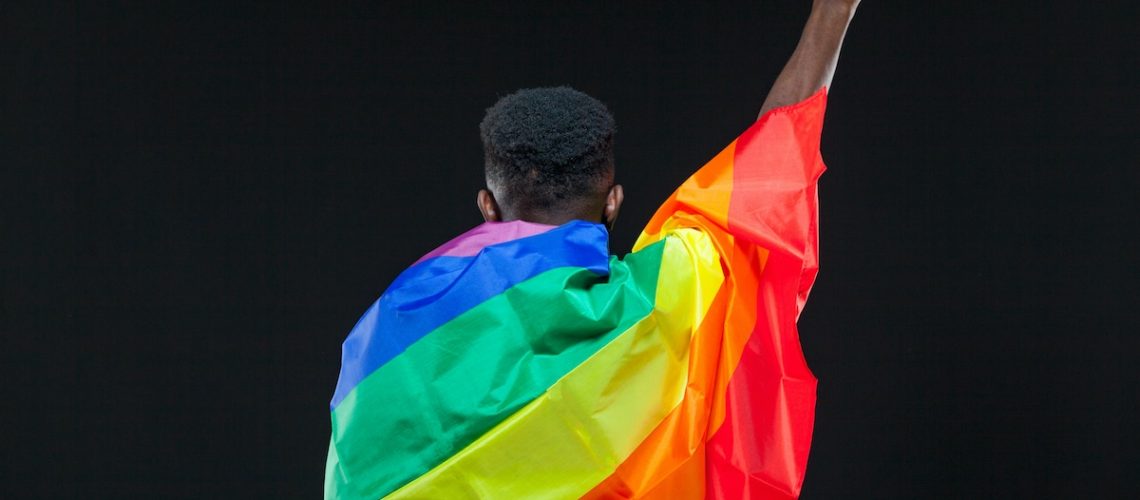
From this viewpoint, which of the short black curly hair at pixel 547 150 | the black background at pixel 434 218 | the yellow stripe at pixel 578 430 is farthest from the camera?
the black background at pixel 434 218

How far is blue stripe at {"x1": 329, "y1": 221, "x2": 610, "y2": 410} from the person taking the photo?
1438mm

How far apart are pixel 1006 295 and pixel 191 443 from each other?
5.70ft

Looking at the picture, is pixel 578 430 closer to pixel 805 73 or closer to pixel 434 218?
pixel 805 73

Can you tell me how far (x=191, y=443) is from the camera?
2939 mm

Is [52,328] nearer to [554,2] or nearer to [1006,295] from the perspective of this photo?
[554,2]

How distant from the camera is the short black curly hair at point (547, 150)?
150 centimetres

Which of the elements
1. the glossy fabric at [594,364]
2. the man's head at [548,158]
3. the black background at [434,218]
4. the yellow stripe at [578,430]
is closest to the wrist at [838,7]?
the glossy fabric at [594,364]

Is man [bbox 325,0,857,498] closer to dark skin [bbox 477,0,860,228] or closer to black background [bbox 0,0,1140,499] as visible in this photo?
dark skin [bbox 477,0,860,228]

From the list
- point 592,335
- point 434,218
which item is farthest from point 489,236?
point 434,218

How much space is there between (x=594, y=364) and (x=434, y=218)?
5.12 ft

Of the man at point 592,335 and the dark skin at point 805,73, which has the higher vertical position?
the dark skin at point 805,73

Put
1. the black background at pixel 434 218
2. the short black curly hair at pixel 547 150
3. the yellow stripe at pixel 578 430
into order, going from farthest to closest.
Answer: the black background at pixel 434 218
the short black curly hair at pixel 547 150
the yellow stripe at pixel 578 430

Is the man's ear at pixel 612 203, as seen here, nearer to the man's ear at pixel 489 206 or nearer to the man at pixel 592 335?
the man at pixel 592 335

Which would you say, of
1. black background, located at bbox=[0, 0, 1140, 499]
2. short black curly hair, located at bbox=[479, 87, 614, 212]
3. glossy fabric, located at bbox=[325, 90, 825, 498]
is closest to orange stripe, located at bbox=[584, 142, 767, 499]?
glossy fabric, located at bbox=[325, 90, 825, 498]
